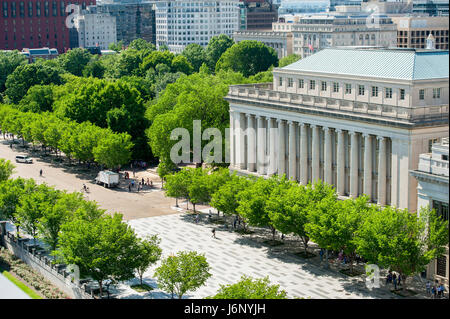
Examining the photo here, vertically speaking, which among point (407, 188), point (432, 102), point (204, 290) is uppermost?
point (432, 102)

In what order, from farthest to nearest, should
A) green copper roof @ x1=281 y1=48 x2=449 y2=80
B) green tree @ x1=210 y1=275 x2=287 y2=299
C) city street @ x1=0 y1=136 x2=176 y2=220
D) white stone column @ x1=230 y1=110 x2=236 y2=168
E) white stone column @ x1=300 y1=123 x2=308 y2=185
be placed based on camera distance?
white stone column @ x1=230 y1=110 x2=236 y2=168
city street @ x1=0 y1=136 x2=176 y2=220
white stone column @ x1=300 y1=123 x2=308 y2=185
green copper roof @ x1=281 y1=48 x2=449 y2=80
green tree @ x1=210 y1=275 x2=287 y2=299

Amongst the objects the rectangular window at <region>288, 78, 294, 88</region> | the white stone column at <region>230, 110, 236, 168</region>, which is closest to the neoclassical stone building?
the rectangular window at <region>288, 78, 294, 88</region>

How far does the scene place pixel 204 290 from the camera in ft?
252

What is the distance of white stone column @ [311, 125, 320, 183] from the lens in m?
100

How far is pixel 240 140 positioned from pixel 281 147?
985cm

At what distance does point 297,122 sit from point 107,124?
59.2 m

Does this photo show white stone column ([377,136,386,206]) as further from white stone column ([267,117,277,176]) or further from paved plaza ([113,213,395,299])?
white stone column ([267,117,277,176])

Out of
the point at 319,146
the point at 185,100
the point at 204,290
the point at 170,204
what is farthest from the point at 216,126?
the point at 204,290

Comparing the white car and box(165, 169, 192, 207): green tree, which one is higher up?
box(165, 169, 192, 207): green tree

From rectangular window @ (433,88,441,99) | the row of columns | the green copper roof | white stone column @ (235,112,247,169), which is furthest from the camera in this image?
white stone column @ (235,112,247,169)

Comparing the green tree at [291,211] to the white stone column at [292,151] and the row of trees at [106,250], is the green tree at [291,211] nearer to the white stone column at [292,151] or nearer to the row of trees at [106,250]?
the row of trees at [106,250]

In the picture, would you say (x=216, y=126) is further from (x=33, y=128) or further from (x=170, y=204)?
(x=33, y=128)

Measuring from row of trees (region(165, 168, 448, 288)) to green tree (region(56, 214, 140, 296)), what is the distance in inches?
733

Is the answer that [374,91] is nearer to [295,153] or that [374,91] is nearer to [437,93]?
[437,93]
